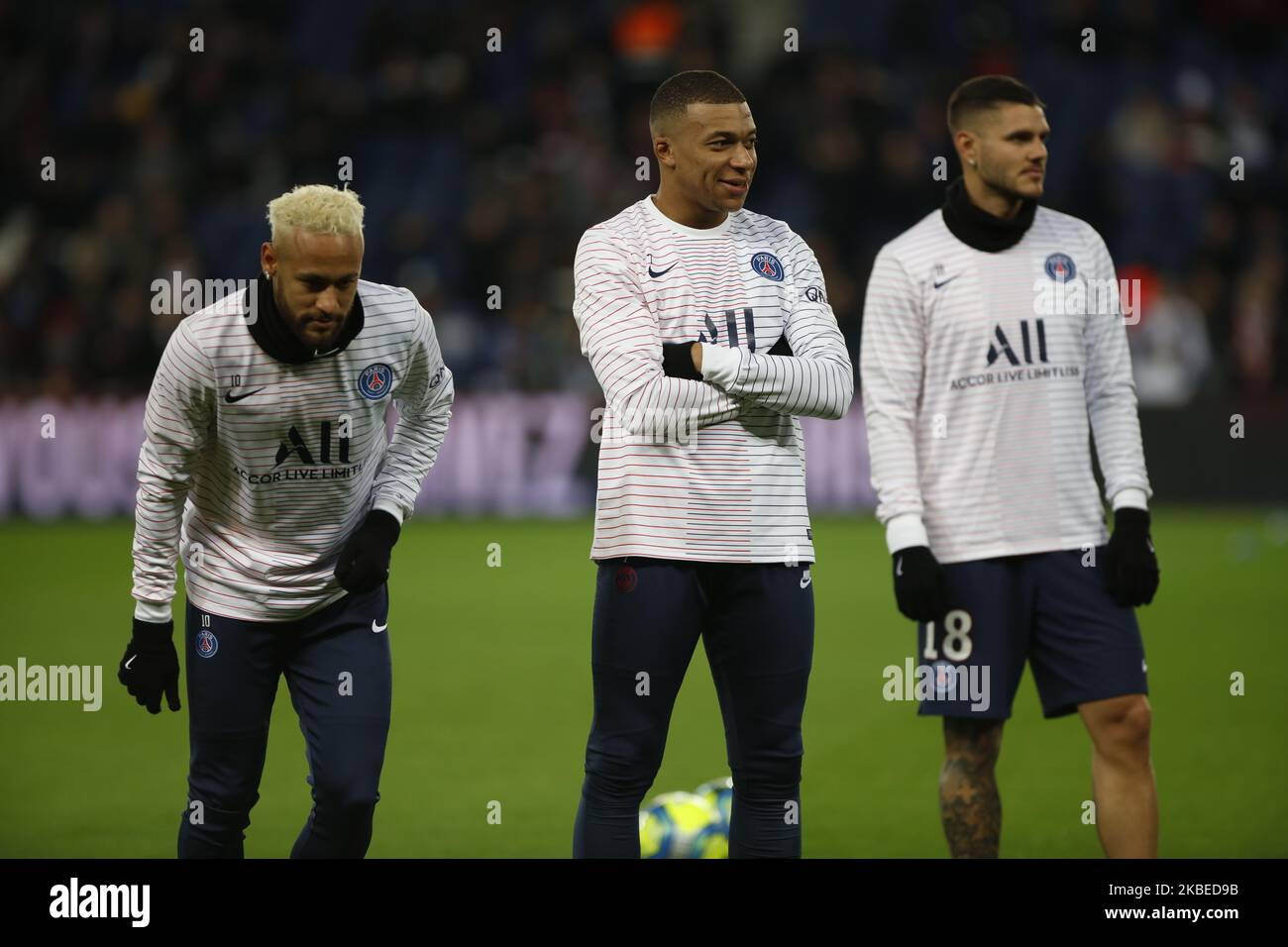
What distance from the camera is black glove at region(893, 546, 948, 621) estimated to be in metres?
4.84

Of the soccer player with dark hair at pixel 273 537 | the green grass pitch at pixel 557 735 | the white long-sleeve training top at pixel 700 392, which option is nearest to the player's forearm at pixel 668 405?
the white long-sleeve training top at pixel 700 392

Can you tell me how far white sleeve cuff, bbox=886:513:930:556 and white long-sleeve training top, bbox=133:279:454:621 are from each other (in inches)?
52.9

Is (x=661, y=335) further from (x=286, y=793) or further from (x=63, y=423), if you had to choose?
(x=63, y=423)

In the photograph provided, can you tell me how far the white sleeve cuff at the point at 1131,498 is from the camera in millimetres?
4980

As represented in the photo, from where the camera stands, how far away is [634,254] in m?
4.54

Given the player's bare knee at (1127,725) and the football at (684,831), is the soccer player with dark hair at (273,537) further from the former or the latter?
the player's bare knee at (1127,725)

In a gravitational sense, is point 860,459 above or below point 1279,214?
below

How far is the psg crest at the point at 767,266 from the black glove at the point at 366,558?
1.17 meters

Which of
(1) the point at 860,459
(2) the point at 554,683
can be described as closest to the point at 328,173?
(1) the point at 860,459

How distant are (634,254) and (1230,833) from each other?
3106mm

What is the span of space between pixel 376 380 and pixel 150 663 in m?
0.94
